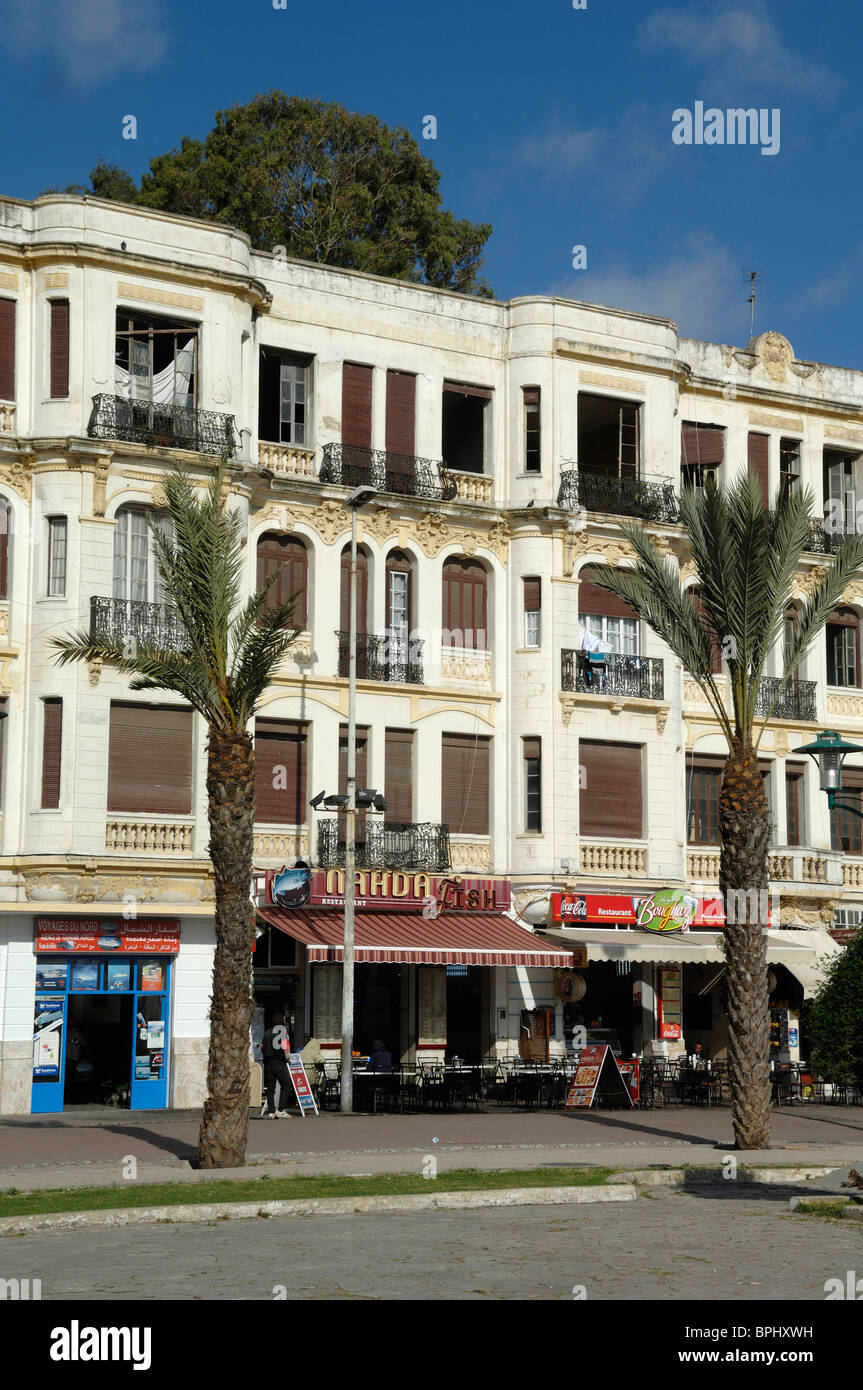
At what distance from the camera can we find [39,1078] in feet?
104

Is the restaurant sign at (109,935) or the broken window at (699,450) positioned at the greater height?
the broken window at (699,450)

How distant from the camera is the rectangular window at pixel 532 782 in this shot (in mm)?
37875

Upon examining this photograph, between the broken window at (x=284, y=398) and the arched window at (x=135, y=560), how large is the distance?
4.09 metres

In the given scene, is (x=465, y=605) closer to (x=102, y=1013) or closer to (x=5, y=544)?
(x=5, y=544)

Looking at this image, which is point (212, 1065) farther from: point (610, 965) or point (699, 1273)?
point (610, 965)

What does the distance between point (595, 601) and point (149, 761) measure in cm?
1142

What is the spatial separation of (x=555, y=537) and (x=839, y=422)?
32.3 ft

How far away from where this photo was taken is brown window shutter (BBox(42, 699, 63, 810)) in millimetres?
32281

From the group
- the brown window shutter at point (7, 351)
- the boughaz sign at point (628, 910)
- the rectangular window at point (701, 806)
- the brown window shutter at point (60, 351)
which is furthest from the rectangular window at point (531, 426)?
the brown window shutter at point (7, 351)

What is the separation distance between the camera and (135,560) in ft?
111

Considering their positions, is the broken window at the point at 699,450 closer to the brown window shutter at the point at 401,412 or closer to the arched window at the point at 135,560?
the brown window shutter at the point at 401,412

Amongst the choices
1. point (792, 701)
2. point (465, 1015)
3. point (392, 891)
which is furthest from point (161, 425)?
point (792, 701)

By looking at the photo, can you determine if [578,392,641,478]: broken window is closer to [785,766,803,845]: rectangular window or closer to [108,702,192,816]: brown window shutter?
[785,766,803,845]: rectangular window
